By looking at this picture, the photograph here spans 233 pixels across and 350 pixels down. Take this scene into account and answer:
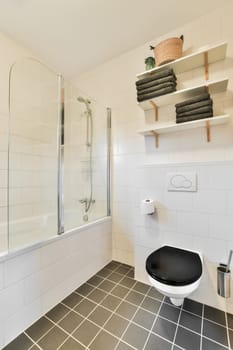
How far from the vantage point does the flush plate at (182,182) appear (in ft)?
5.09

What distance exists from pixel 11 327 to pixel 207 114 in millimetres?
2070

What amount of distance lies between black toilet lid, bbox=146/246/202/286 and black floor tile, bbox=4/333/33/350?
34.0 inches

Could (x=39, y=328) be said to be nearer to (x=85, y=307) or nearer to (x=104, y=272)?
(x=85, y=307)

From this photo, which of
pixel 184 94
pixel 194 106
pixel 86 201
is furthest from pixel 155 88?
pixel 86 201

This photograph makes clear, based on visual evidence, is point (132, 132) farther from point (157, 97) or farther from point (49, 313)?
point (49, 313)

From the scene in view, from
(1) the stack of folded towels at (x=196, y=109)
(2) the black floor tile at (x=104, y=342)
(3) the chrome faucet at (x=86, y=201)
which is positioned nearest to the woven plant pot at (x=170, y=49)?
(1) the stack of folded towels at (x=196, y=109)

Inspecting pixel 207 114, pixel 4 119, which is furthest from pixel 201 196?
pixel 4 119

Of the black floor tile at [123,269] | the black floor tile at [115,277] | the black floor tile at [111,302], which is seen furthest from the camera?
the black floor tile at [123,269]

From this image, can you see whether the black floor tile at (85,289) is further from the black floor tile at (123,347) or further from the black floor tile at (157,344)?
the black floor tile at (157,344)

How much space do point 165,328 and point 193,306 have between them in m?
0.36

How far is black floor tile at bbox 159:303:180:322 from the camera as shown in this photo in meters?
1.31

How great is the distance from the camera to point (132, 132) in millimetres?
2090

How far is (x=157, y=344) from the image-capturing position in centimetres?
110

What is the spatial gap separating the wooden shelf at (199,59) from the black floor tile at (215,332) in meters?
2.07
